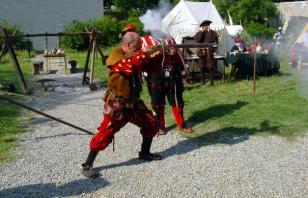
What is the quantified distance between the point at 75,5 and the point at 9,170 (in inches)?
1000

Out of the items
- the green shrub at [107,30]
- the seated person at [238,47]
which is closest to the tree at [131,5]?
the green shrub at [107,30]

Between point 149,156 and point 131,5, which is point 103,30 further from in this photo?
point 149,156

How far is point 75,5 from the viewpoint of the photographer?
29.4m

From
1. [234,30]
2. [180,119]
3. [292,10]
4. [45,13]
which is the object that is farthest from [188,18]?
[180,119]

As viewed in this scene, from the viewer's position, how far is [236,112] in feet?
26.9

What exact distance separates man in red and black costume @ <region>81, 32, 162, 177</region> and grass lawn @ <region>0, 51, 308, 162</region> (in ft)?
5.14

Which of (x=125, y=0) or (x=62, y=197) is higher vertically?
(x=125, y=0)

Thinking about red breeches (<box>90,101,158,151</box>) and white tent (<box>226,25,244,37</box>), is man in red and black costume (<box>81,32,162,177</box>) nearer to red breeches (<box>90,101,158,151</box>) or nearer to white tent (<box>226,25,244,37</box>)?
red breeches (<box>90,101,158,151</box>)

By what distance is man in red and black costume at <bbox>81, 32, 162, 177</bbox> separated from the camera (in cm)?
483

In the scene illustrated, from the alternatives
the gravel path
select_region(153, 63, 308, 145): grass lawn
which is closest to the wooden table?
select_region(153, 63, 308, 145): grass lawn

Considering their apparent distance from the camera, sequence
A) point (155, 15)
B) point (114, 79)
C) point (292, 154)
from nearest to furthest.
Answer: point (114, 79)
point (292, 154)
point (155, 15)

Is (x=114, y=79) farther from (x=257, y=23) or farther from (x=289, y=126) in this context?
(x=257, y=23)

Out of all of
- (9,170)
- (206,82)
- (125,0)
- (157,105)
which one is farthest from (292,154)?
(125,0)

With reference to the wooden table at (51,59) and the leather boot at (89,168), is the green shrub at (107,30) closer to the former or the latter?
the wooden table at (51,59)
